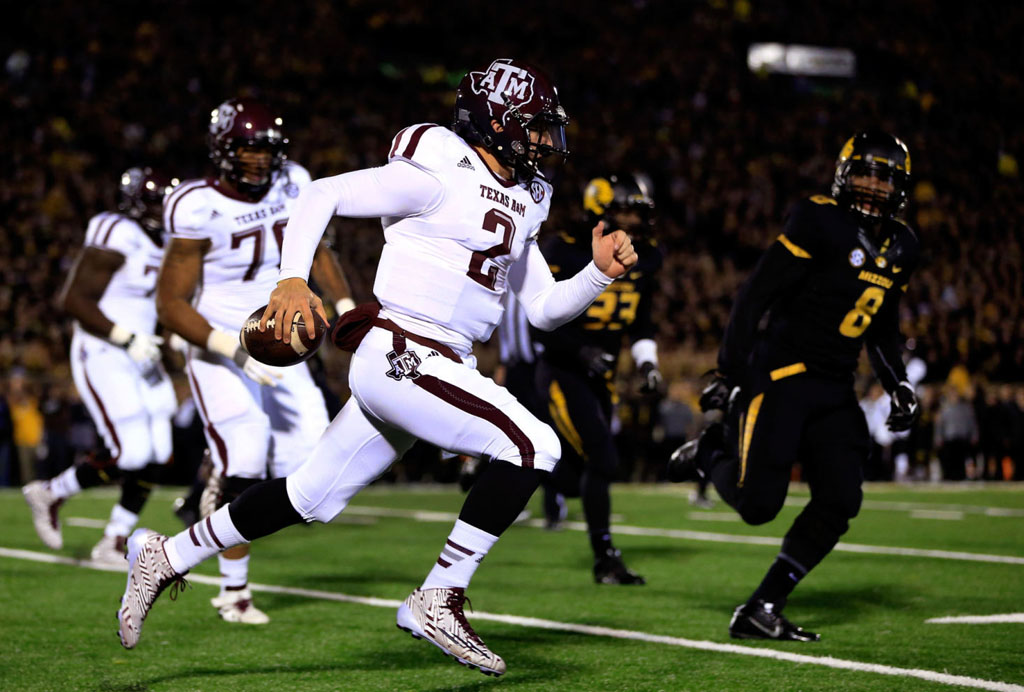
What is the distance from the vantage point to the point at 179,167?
63.4 ft

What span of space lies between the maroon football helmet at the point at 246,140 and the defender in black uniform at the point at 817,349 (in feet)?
6.71

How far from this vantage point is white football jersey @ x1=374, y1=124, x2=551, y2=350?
146 inches

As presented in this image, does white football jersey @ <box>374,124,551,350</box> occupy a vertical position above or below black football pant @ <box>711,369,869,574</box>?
above

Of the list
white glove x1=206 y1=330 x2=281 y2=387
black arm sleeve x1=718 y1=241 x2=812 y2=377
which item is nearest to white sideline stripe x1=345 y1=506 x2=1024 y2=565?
black arm sleeve x1=718 y1=241 x2=812 y2=377

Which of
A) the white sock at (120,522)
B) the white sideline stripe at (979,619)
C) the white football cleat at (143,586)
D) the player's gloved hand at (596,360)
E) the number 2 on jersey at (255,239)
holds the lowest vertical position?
the white sock at (120,522)

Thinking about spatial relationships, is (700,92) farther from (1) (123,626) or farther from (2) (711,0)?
(1) (123,626)

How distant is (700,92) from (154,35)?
10.6m

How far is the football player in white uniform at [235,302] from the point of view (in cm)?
518

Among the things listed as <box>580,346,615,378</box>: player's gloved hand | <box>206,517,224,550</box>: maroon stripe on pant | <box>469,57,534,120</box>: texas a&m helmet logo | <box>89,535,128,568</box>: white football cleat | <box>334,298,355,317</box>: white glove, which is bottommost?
<box>89,535,128,568</box>: white football cleat

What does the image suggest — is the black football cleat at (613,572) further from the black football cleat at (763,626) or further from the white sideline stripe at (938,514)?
the white sideline stripe at (938,514)

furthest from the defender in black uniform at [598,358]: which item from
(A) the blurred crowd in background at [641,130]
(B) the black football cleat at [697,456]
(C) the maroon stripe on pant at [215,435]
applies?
(A) the blurred crowd in background at [641,130]

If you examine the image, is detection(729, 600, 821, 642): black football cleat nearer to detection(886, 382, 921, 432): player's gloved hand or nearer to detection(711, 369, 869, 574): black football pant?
detection(711, 369, 869, 574): black football pant

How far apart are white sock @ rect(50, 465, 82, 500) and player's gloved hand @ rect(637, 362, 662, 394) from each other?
10.7ft

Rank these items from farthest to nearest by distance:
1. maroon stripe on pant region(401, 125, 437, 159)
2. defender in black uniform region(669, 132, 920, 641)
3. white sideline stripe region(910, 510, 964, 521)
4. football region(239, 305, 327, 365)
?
1. white sideline stripe region(910, 510, 964, 521)
2. defender in black uniform region(669, 132, 920, 641)
3. maroon stripe on pant region(401, 125, 437, 159)
4. football region(239, 305, 327, 365)
